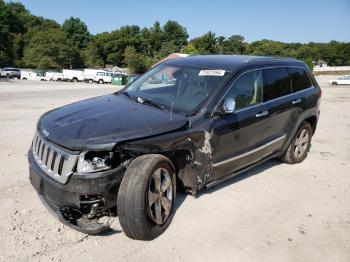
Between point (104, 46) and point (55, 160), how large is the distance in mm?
109948

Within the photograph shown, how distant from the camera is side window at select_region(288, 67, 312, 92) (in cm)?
588

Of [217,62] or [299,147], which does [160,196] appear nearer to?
[217,62]

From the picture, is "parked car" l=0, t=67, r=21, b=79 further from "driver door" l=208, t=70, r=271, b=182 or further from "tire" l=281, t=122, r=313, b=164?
"driver door" l=208, t=70, r=271, b=182

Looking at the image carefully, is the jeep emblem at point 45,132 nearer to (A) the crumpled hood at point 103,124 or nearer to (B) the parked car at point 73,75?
(A) the crumpled hood at point 103,124

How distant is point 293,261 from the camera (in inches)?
133

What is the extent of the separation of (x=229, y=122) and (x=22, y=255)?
259 cm

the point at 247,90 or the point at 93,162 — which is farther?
the point at 247,90

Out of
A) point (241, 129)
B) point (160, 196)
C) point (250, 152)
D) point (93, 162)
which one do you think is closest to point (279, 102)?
point (250, 152)

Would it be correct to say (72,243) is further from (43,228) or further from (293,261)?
(293,261)

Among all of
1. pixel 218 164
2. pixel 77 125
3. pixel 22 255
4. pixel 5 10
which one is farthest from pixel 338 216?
pixel 5 10

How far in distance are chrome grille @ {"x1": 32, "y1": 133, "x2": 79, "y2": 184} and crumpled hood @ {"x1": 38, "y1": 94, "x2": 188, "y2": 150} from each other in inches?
3.2

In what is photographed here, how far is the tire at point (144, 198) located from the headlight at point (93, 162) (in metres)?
0.21

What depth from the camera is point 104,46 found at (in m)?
108

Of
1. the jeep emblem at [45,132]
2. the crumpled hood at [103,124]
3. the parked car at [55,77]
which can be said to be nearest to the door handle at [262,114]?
the crumpled hood at [103,124]
